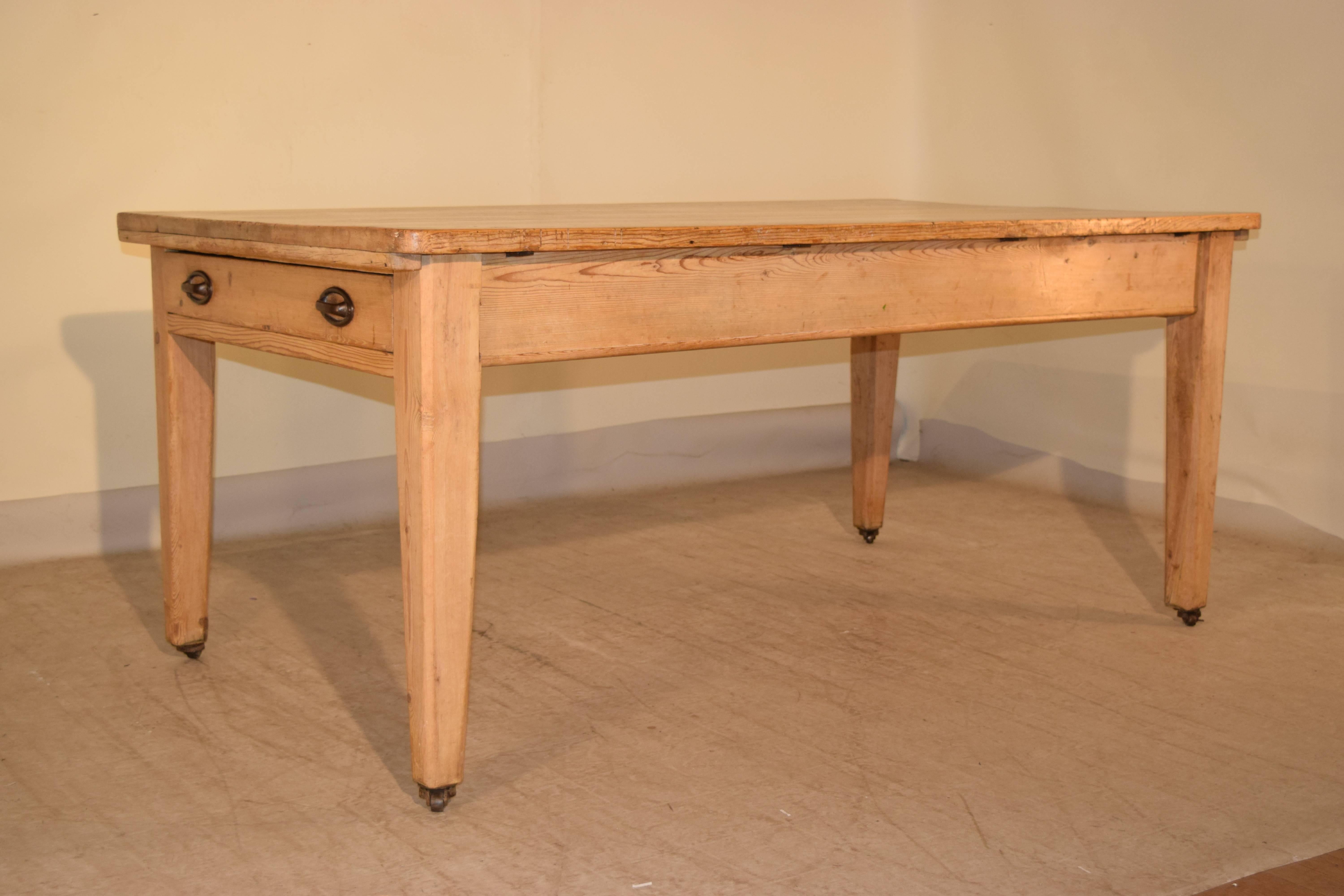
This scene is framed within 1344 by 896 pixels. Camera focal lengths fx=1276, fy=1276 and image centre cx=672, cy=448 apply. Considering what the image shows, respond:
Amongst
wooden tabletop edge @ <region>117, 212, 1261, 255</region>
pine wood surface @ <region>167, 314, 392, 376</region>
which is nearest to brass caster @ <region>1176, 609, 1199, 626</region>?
wooden tabletop edge @ <region>117, 212, 1261, 255</region>

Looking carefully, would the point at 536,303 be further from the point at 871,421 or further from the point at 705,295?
the point at 871,421

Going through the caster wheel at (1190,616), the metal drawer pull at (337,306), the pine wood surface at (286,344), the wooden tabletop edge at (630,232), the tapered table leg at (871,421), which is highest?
the wooden tabletop edge at (630,232)

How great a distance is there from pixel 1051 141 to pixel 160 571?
2090 mm

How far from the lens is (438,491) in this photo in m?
1.29

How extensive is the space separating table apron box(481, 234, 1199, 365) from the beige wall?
0.76 meters

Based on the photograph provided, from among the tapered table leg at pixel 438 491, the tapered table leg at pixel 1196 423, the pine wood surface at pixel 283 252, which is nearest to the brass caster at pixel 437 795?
the tapered table leg at pixel 438 491

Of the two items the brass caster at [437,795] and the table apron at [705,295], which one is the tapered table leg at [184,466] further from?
the brass caster at [437,795]

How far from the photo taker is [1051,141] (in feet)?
9.50

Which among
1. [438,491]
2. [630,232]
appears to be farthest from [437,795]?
[630,232]

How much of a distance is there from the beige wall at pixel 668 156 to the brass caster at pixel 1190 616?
1.98ft

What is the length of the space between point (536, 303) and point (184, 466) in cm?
71

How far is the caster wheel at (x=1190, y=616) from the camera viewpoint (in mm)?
2020

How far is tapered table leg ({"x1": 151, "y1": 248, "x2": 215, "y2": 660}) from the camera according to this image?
170cm

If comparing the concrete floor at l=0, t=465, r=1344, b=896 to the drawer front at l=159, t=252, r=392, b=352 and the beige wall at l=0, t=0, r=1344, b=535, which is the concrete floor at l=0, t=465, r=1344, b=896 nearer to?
the beige wall at l=0, t=0, r=1344, b=535
